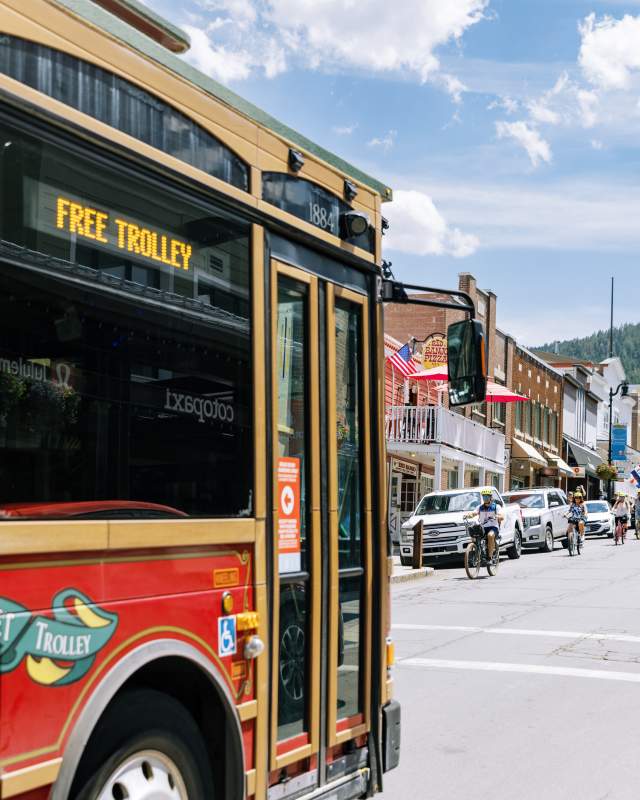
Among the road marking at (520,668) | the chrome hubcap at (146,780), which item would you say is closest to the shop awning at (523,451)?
the road marking at (520,668)

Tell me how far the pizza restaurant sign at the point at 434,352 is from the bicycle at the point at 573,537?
22.2ft

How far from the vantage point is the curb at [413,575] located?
2157 centimetres

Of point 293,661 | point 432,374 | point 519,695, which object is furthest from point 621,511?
point 293,661

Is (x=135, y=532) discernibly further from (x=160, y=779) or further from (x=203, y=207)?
(x=203, y=207)

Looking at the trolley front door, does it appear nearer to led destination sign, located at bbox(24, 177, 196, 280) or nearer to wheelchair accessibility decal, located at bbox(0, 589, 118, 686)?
led destination sign, located at bbox(24, 177, 196, 280)

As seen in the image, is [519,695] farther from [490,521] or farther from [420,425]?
A: [420,425]

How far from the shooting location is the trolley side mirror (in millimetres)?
5723

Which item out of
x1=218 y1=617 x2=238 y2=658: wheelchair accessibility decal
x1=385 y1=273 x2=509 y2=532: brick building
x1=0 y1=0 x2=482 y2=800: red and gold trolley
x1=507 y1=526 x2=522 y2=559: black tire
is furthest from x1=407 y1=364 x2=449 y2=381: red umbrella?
x1=218 y1=617 x2=238 y2=658: wheelchair accessibility decal

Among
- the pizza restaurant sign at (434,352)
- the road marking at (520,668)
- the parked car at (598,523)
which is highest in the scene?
the pizza restaurant sign at (434,352)

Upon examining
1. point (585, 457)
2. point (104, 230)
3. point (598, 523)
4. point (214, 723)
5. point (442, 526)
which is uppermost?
point (104, 230)

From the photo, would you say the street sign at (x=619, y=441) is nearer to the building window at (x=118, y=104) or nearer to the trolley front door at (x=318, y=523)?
the trolley front door at (x=318, y=523)

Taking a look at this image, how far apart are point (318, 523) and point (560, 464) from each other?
56648 millimetres

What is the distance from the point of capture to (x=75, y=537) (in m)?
3.36

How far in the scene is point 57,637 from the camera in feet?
10.7
